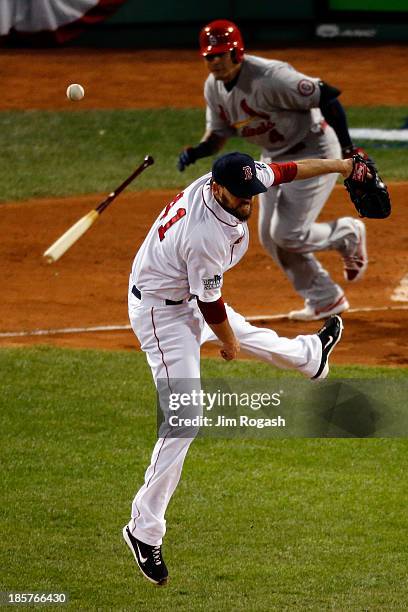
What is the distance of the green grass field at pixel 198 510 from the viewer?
6.56 meters

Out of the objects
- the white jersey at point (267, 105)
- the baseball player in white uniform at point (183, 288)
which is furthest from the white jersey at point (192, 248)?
the white jersey at point (267, 105)

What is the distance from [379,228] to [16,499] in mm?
6444

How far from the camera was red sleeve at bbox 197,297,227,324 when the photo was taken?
20.6ft

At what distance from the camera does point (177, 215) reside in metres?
6.43

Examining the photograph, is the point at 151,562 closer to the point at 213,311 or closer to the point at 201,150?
the point at 213,311

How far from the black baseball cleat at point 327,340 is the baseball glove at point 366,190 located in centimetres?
86

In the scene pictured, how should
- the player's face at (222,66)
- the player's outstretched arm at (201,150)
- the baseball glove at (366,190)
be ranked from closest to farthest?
the baseball glove at (366,190)
the player's face at (222,66)
the player's outstretched arm at (201,150)

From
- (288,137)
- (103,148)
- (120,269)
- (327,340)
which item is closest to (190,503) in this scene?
(327,340)

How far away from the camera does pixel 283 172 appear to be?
22.1ft

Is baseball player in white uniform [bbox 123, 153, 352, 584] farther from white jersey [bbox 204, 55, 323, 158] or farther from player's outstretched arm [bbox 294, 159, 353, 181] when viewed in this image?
white jersey [bbox 204, 55, 323, 158]

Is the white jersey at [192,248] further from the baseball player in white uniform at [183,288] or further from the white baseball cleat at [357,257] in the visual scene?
the white baseball cleat at [357,257]

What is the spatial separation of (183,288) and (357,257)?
14.0 ft

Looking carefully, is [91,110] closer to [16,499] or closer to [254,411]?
[254,411]

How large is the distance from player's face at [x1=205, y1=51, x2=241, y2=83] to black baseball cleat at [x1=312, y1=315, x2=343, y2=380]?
2.45 m
